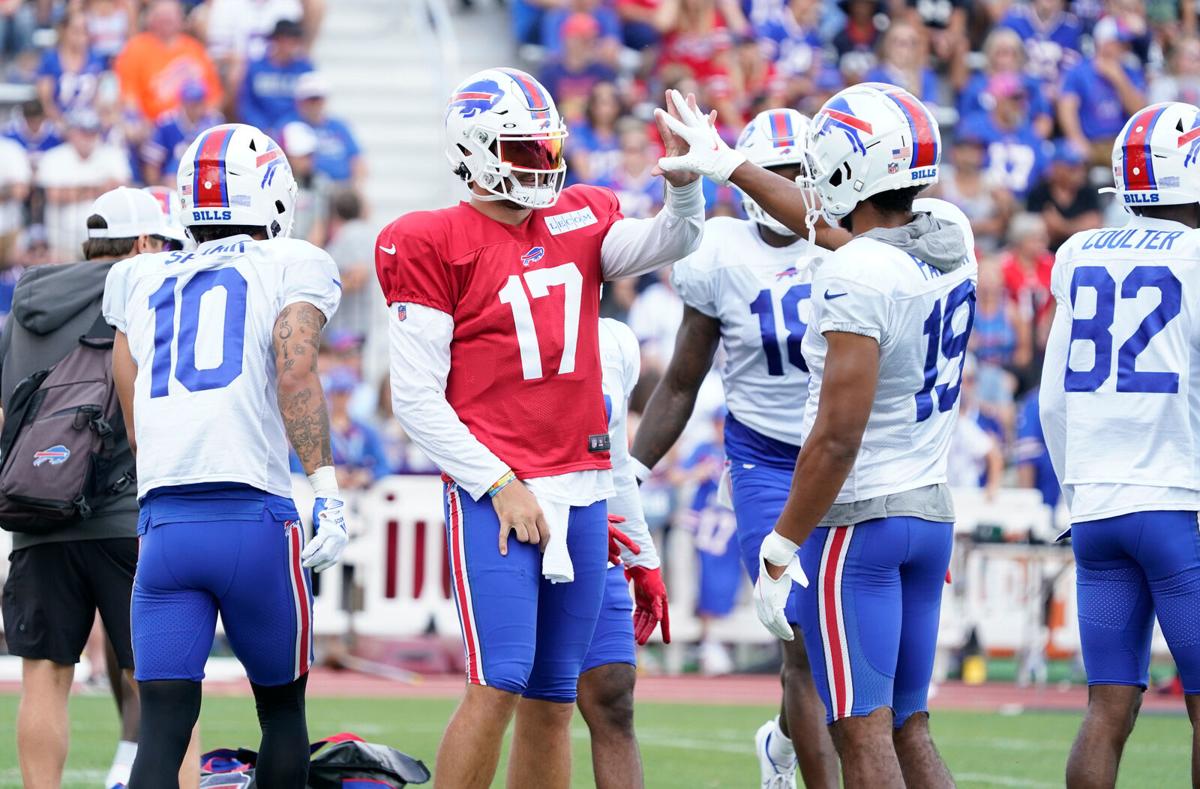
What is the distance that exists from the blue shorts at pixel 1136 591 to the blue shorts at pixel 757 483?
1.13 metres

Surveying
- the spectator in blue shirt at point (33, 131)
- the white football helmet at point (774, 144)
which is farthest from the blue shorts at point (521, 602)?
the spectator in blue shirt at point (33, 131)

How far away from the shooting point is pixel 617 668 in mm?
5648

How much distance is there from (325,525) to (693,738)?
4462 mm

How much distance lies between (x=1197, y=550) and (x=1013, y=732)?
4404 mm

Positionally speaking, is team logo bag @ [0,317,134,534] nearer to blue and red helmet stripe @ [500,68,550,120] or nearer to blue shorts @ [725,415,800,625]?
blue and red helmet stripe @ [500,68,550,120]

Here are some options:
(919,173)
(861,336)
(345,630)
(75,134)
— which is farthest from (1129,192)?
(75,134)

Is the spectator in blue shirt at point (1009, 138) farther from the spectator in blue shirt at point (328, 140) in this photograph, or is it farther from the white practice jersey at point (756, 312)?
the white practice jersey at point (756, 312)

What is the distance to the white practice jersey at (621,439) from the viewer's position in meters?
5.84

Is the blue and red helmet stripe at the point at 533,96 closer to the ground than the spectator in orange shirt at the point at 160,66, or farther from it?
closer to the ground

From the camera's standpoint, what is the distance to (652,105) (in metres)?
15.5

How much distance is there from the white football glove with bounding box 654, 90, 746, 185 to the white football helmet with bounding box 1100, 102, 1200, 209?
1.19m

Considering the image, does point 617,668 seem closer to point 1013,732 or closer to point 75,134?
point 1013,732

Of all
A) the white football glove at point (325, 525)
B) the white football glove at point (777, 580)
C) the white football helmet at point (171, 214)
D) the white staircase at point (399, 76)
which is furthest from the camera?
the white staircase at point (399, 76)

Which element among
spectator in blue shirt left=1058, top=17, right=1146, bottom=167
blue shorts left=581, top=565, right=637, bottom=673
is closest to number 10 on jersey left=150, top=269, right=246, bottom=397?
blue shorts left=581, top=565, right=637, bottom=673
